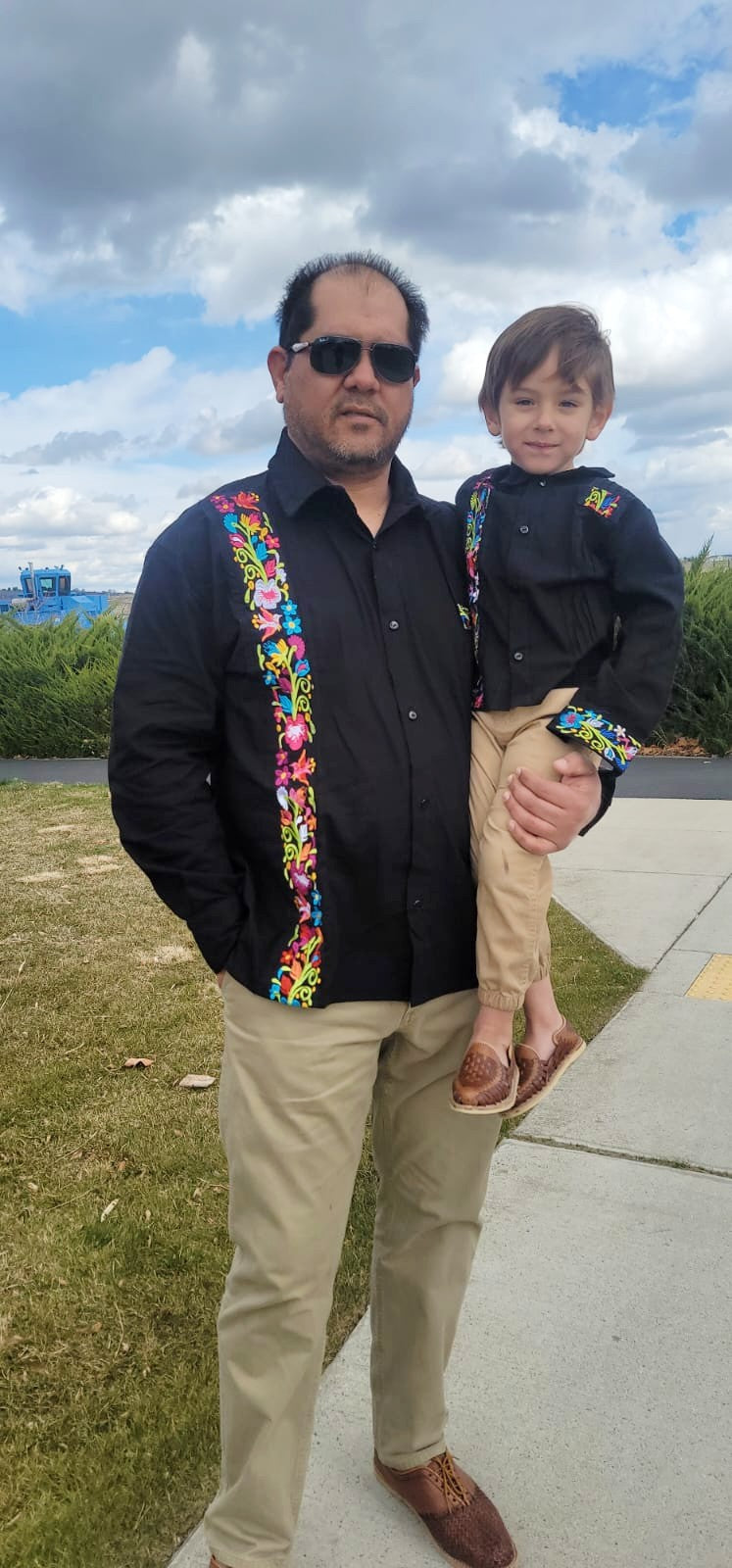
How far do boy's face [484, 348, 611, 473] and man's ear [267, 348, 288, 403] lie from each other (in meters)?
0.48

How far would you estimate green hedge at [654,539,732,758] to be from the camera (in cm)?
1082

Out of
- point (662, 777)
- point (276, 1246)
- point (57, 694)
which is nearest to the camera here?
point (276, 1246)

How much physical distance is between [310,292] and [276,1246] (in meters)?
1.70

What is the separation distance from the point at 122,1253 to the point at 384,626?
203cm

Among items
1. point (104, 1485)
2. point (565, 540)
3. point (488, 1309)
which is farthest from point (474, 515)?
point (104, 1485)

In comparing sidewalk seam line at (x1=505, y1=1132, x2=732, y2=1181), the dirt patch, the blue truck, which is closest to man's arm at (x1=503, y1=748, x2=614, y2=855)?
sidewalk seam line at (x1=505, y1=1132, x2=732, y2=1181)

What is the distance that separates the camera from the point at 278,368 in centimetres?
223

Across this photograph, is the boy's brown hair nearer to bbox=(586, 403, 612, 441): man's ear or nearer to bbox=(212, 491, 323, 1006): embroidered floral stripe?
bbox=(586, 403, 612, 441): man's ear

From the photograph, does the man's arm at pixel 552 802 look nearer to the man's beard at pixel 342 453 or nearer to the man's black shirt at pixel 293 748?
the man's black shirt at pixel 293 748

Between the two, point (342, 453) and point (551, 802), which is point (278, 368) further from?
point (551, 802)

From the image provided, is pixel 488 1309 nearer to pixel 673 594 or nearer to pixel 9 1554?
pixel 9 1554

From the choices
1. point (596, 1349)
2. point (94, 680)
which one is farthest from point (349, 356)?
point (94, 680)

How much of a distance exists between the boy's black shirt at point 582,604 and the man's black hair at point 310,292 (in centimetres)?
43

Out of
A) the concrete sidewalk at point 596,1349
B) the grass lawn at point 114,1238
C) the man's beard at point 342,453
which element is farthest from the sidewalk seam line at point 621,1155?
the man's beard at point 342,453
